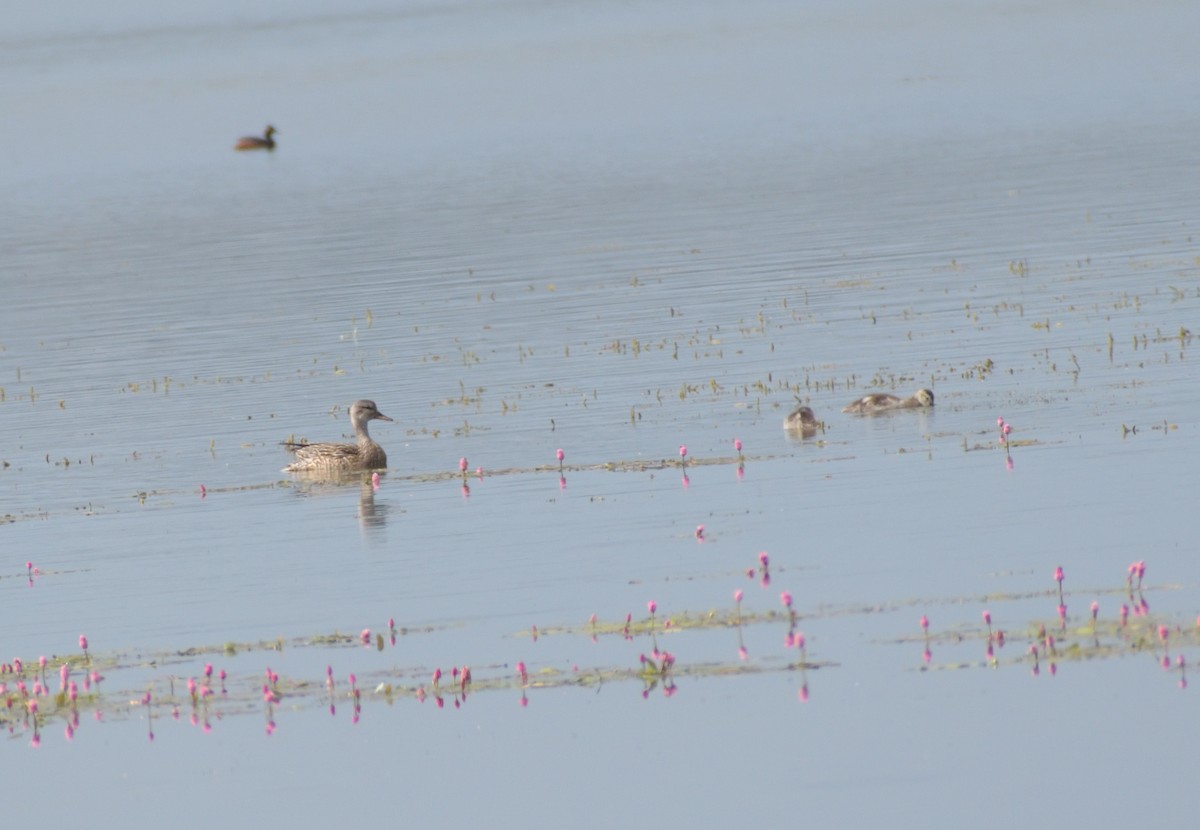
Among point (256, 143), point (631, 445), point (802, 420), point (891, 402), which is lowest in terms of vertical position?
point (631, 445)

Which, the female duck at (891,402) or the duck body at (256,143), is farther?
the duck body at (256,143)

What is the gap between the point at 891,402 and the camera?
27203 millimetres

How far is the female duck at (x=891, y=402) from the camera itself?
27172 mm

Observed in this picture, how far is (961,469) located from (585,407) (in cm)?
745

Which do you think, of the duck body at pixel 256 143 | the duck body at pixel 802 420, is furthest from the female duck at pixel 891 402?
the duck body at pixel 256 143

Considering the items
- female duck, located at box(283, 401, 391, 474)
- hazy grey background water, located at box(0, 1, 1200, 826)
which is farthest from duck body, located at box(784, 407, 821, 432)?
female duck, located at box(283, 401, 391, 474)

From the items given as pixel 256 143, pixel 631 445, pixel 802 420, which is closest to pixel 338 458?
pixel 631 445

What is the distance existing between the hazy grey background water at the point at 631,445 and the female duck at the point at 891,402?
356mm

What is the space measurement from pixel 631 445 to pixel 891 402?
3.14 m

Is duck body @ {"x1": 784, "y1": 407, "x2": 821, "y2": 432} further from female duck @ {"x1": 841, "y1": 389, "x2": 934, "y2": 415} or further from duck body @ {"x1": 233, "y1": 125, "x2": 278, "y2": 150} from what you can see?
duck body @ {"x1": 233, "y1": 125, "x2": 278, "y2": 150}

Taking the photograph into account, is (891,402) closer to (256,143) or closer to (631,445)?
(631,445)

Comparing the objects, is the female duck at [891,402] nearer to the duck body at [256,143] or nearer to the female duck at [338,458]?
the female duck at [338,458]

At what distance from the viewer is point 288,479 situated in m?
26.9

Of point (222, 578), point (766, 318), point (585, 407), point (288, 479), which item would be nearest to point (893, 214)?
point (766, 318)
